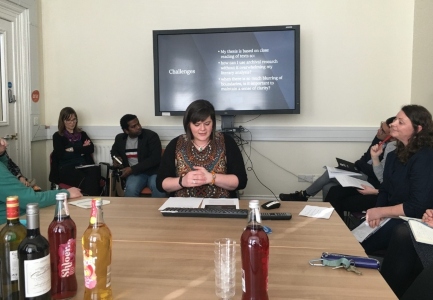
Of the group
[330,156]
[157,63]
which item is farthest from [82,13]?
[330,156]

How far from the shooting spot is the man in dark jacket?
374 centimetres

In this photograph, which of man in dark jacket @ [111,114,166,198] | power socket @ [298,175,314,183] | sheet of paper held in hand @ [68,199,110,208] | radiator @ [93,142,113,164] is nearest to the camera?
sheet of paper held in hand @ [68,199,110,208]

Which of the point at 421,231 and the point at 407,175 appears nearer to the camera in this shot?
the point at 421,231

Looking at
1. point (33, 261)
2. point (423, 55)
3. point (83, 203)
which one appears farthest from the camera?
point (423, 55)

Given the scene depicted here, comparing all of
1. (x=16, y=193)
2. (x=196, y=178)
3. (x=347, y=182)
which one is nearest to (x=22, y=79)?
(x=16, y=193)

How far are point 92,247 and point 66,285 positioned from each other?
0.51ft

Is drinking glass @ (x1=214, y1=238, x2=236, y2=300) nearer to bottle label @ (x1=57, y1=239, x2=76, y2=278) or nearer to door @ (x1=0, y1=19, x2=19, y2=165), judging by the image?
bottle label @ (x1=57, y1=239, x2=76, y2=278)

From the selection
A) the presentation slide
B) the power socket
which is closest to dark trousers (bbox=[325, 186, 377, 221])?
the power socket

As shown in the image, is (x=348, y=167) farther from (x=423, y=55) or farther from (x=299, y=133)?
(x=423, y=55)

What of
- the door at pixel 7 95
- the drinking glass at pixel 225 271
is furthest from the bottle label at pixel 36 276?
the door at pixel 7 95

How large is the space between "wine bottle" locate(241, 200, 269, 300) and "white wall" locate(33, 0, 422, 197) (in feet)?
10.8

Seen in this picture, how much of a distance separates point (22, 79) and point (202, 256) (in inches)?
147

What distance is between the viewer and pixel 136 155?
395 centimetres

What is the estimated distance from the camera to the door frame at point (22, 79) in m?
4.02
